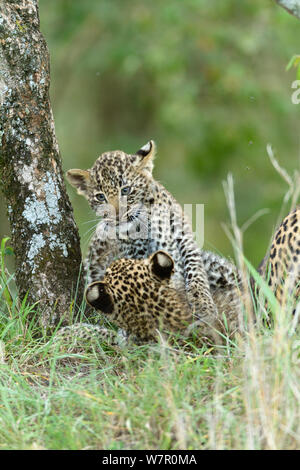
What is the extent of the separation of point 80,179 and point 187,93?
8584 millimetres

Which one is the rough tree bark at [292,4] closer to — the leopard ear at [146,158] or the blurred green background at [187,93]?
the leopard ear at [146,158]

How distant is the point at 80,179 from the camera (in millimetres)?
7016

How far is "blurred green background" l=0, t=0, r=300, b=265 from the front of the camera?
15.2 meters

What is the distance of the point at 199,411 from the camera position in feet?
13.6

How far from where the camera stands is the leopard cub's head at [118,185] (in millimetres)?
6672

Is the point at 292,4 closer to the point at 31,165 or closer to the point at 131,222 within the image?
the point at 31,165

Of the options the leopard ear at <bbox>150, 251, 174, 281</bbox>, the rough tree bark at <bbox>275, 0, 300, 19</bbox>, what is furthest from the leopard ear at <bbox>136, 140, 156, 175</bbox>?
the rough tree bark at <bbox>275, 0, 300, 19</bbox>

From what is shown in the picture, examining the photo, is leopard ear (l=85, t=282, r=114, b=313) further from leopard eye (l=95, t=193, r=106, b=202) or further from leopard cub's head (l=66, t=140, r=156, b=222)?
leopard eye (l=95, t=193, r=106, b=202)

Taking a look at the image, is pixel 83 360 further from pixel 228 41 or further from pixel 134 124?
pixel 134 124

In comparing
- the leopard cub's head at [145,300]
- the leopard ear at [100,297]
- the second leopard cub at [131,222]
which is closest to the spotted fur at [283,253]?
the leopard cub's head at [145,300]

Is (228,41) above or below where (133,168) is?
above

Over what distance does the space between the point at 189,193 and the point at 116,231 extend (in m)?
11.1
